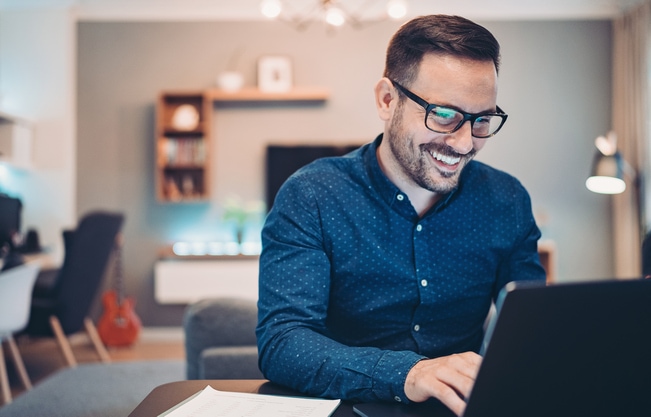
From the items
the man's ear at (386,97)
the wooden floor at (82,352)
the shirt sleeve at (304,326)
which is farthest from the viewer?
the wooden floor at (82,352)

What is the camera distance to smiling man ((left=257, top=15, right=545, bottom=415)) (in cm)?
104

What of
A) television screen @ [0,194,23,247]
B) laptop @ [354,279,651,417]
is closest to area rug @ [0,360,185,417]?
laptop @ [354,279,651,417]

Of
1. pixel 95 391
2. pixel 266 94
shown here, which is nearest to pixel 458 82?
pixel 95 391

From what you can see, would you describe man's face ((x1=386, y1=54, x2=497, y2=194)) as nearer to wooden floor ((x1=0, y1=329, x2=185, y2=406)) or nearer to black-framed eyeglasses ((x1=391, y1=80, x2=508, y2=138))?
black-framed eyeglasses ((x1=391, y1=80, x2=508, y2=138))

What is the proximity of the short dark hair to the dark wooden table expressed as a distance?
0.59 metres

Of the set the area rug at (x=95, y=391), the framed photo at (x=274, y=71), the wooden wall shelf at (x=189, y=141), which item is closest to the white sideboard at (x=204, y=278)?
the wooden wall shelf at (x=189, y=141)

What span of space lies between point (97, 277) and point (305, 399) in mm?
2819

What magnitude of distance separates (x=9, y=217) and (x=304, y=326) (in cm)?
391

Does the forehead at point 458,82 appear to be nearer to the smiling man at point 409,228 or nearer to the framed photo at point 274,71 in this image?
the smiling man at point 409,228

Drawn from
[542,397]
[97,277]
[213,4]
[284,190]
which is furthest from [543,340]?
[213,4]

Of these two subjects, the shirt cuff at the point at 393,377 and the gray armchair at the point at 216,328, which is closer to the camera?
the shirt cuff at the point at 393,377

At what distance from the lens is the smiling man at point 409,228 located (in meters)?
1.04

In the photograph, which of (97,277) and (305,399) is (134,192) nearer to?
(97,277)

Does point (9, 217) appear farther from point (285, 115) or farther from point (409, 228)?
point (409, 228)
